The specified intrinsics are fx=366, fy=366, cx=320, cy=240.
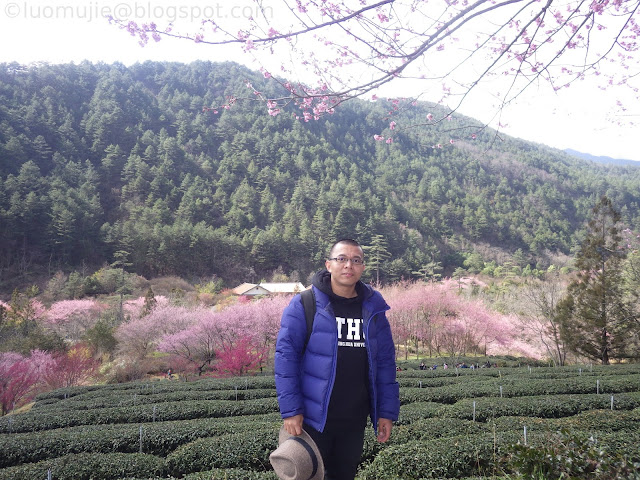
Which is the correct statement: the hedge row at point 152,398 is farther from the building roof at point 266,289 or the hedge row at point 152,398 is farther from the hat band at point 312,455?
the building roof at point 266,289

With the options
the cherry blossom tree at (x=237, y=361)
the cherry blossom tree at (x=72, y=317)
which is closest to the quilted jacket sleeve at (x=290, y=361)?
the cherry blossom tree at (x=237, y=361)

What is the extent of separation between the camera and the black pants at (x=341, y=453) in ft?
7.35

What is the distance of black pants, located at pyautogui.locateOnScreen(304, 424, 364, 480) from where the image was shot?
2240 mm

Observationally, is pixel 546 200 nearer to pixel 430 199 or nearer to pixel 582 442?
pixel 430 199

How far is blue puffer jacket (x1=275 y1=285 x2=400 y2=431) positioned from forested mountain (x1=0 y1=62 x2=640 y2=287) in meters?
43.0

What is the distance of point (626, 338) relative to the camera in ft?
59.4

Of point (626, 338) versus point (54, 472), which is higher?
point (54, 472)

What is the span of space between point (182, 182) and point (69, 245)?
22.3 meters

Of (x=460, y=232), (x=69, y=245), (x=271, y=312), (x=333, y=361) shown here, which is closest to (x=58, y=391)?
(x=271, y=312)

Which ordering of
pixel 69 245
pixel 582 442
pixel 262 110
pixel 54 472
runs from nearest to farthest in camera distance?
1. pixel 582 442
2. pixel 54 472
3. pixel 69 245
4. pixel 262 110

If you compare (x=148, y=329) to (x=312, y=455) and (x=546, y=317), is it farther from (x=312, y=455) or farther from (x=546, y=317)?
(x=546, y=317)

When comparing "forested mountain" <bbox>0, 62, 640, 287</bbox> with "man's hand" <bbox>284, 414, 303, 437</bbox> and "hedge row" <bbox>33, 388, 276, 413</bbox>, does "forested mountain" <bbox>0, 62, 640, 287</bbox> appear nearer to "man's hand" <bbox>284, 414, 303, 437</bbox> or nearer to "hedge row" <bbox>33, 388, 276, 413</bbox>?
"hedge row" <bbox>33, 388, 276, 413</bbox>

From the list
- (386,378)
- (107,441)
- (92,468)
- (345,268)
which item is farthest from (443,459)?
(107,441)

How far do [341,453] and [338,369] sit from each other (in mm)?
525
